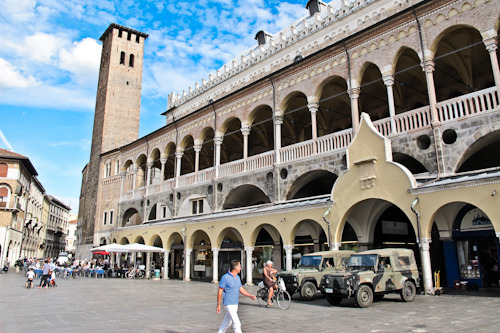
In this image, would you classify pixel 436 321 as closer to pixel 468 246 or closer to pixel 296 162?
pixel 468 246

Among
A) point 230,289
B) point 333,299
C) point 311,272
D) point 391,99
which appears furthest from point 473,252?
point 230,289

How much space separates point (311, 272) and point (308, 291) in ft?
Result: 2.15

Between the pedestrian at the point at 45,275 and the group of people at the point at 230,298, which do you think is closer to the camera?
the group of people at the point at 230,298

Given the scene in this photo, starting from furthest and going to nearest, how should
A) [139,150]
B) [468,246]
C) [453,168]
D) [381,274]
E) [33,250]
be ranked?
1. [33,250]
2. [139,150]
3. [468,246]
4. [453,168]
5. [381,274]

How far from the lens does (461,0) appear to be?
49.9 feet

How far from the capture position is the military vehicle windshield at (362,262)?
1184cm

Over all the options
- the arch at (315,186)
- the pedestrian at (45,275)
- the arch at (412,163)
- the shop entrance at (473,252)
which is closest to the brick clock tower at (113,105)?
the pedestrian at (45,275)

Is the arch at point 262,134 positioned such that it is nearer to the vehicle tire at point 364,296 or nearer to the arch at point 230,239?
the arch at point 230,239

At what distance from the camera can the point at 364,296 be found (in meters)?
11.0

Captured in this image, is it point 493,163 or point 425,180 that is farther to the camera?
point 493,163

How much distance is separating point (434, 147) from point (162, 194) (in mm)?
19874

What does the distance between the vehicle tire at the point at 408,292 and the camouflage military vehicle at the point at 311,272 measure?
6.88 feet

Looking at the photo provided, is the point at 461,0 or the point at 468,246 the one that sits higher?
the point at 461,0

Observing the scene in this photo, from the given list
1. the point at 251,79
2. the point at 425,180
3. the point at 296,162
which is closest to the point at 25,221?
the point at 251,79
